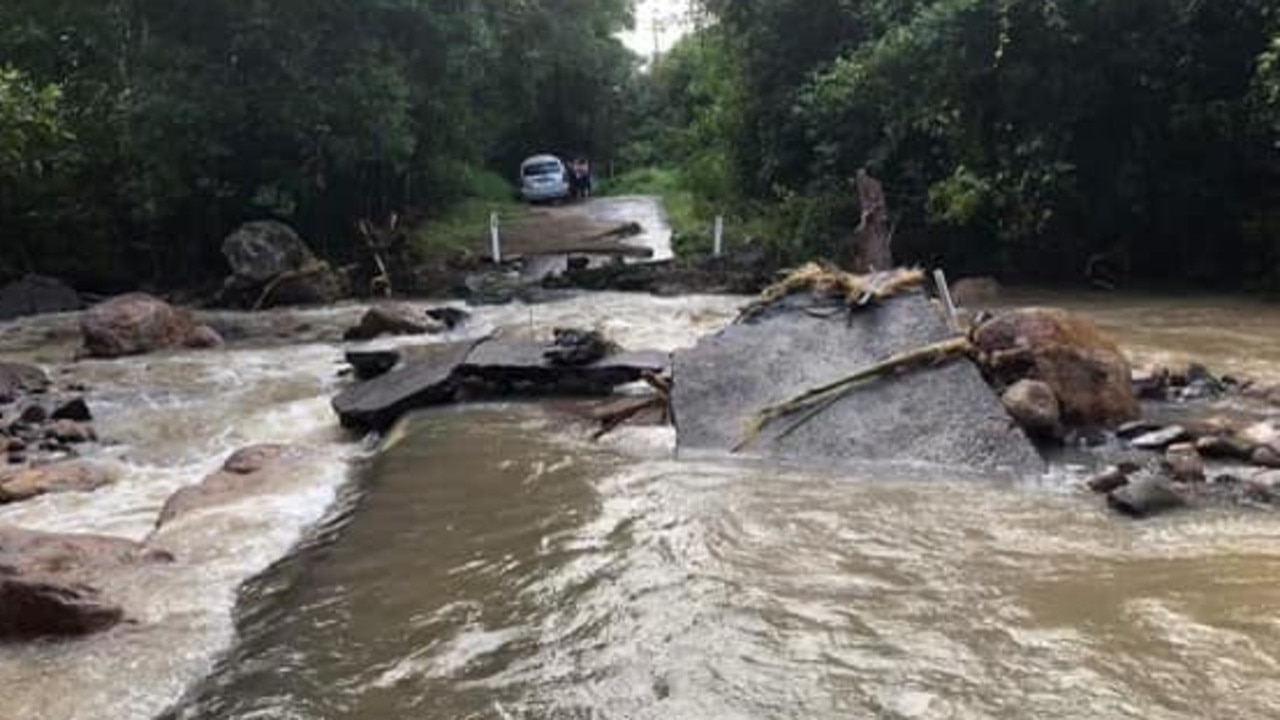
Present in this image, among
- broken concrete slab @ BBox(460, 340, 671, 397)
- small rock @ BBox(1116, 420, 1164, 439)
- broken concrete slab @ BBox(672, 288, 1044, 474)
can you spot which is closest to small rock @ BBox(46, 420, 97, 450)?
broken concrete slab @ BBox(460, 340, 671, 397)

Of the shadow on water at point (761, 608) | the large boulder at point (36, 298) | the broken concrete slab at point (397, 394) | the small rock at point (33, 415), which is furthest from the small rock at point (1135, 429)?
the large boulder at point (36, 298)

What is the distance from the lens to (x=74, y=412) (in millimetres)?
11023

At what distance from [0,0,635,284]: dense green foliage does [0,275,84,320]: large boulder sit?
1.60 m

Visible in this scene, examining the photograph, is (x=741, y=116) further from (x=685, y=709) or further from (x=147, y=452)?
(x=685, y=709)

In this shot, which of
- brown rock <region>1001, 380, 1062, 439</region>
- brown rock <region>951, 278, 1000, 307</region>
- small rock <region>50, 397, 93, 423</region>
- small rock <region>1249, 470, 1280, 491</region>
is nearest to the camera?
small rock <region>1249, 470, 1280, 491</region>

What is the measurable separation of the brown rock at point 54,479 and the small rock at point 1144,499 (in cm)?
647

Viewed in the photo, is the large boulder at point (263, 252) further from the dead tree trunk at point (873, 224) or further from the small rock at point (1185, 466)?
the small rock at point (1185, 466)

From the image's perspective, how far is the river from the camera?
170 inches

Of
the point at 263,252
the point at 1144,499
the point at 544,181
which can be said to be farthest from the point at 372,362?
the point at 544,181

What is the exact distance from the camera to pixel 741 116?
2328cm

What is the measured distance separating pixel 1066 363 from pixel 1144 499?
2086 mm

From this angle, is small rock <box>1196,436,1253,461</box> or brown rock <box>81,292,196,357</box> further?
brown rock <box>81,292,196,357</box>

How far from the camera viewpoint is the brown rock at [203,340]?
1534 centimetres

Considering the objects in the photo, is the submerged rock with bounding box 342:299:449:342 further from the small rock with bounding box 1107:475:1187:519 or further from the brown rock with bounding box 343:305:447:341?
the small rock with bounding box 1107:475:1187:519
